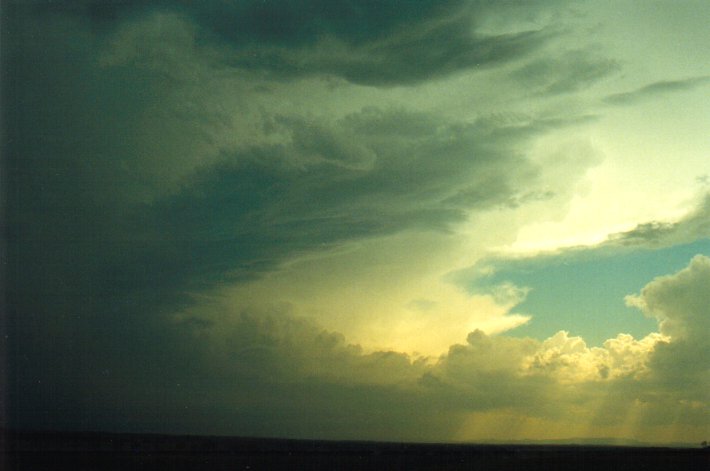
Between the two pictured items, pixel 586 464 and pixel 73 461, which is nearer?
pixel 586 464

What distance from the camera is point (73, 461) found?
9912 cm

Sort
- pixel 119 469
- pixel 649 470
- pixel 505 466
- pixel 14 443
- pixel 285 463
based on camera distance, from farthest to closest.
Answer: pixel 14 443
pixel 285 463
pixel 505 466
pixel 119 469
pixel 649 470

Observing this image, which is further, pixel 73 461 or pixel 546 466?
pixel 73 461

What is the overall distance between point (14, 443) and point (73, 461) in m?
44.7

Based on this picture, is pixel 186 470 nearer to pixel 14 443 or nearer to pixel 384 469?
pixel 384 469

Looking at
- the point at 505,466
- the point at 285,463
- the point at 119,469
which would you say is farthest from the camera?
the point at 285,463

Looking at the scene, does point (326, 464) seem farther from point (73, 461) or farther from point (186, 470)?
point (73, 461)

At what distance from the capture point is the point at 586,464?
92.7m

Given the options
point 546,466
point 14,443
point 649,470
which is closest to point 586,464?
point 546,466

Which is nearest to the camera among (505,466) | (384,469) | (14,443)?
(505,466)

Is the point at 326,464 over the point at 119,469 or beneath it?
beneath

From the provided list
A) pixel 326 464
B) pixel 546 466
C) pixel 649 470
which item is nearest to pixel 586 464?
pixel 546 466

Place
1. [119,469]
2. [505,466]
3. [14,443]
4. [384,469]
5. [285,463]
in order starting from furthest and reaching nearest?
[14,443] → [285,463] → [384,469] → [505,466] → [119,469]

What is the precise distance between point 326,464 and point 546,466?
46.2 metres
